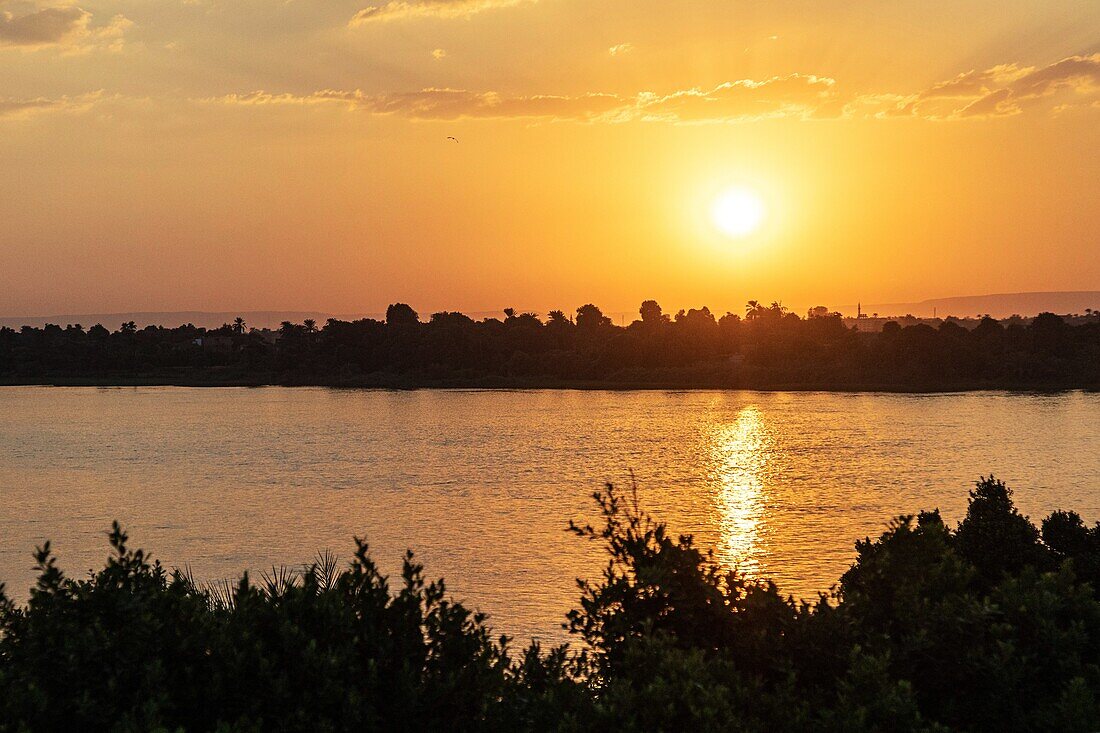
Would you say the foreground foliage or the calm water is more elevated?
the foreground foliage

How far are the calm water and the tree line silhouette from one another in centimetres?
1741

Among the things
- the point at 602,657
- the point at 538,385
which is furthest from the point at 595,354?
the point at 602,657

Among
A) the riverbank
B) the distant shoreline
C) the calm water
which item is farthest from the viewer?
the riverbank

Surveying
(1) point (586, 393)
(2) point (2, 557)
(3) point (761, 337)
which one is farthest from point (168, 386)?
(2) point (2, 557)

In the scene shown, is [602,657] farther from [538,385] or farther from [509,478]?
[538,385]

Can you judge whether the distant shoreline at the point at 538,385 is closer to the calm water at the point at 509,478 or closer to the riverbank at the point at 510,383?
the riverbank at the point at 510,383

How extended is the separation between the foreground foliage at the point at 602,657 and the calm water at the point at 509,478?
1344cm

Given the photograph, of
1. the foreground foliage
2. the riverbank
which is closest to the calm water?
the foreground foliage

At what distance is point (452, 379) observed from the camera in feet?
472

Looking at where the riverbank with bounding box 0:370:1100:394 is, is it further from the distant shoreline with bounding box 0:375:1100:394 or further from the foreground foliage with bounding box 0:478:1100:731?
the foreground foliage with bounding box 0:478:1100:731

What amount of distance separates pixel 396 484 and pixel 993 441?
131 ft

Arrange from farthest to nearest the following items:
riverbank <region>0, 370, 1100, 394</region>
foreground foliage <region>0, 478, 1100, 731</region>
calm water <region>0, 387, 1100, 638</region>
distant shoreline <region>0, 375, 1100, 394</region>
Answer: riverbank <region>0, 370, 1100, 394</region>, distant shoreline <region>0, 375, 1100, 394</region>, calm water <region>0, 387, 1100, 638</region>, foreground foliage <region>0, 478, 1100, 731</region>

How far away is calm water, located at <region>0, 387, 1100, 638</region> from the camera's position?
1324 inches

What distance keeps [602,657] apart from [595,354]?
133396mm
